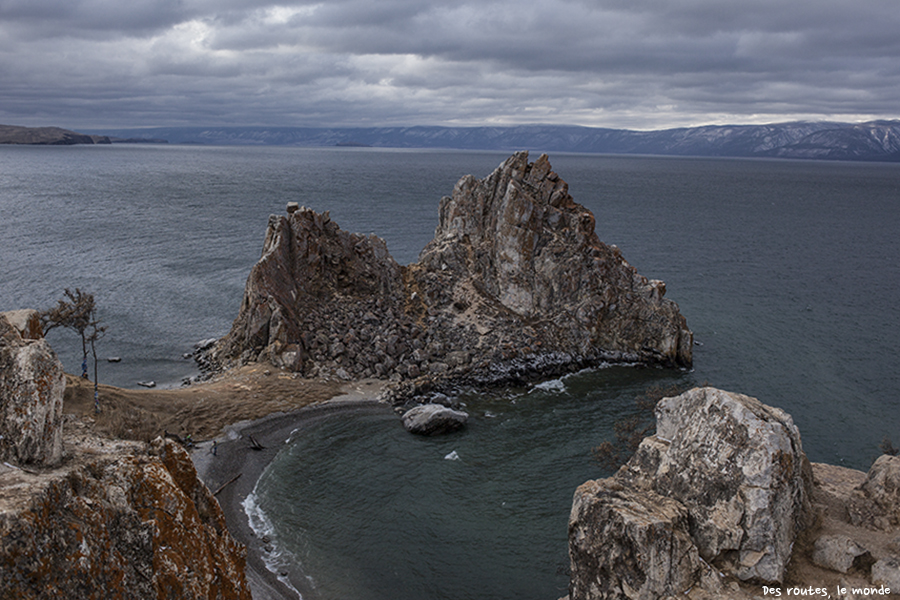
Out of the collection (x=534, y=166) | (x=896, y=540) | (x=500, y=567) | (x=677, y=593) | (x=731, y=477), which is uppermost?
(x=534, y=166)

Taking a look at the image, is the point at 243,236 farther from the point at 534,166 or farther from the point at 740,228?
the point at 740,228

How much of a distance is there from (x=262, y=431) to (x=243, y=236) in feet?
260

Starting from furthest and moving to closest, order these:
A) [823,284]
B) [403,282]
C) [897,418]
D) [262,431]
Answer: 1. [823,284]
2. [403,282]
3. [897,418]
4. [262,431]

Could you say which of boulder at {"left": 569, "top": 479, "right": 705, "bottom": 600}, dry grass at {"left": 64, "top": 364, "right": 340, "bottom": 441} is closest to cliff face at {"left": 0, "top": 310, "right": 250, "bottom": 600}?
boulder at {"left": 569, "top": 479, "right": 705, "bottom": 600}

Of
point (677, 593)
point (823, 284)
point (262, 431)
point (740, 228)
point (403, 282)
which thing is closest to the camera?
point (677, 593)

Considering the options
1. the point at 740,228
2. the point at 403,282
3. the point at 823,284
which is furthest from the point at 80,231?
the point at 740,228

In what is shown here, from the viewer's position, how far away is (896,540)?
21.1 metres

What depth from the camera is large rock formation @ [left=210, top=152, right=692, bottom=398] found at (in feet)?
188

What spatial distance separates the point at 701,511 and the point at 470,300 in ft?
142

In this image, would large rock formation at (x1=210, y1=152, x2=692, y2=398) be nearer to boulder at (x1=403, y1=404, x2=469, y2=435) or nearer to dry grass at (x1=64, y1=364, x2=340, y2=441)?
dry grass at (x1=64, y1=364, x2=340, y2=441)

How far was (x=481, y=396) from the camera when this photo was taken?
54375 mm

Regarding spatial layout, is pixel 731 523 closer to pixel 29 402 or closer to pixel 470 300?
pixel 29 402

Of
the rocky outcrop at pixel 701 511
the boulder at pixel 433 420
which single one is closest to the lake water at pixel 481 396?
the boulder at pixel 433 420

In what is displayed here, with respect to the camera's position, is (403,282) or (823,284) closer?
(403,282)
